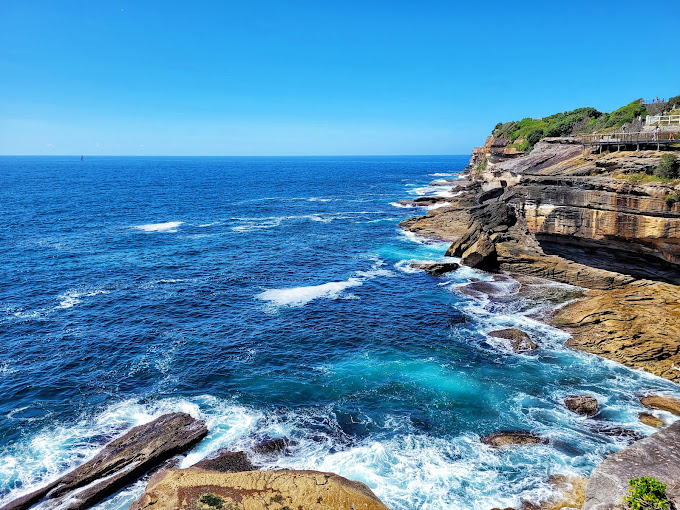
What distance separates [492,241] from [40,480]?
4743 cm

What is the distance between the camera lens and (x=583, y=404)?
25.5m

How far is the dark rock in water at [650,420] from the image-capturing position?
78.6ft

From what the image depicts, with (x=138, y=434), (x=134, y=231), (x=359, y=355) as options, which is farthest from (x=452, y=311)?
(x=134, y=231)

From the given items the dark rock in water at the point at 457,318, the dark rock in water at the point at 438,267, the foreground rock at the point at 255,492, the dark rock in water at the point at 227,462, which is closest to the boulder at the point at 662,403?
the dark rock in water at the point at 457,318

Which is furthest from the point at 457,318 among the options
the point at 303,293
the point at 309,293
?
the point at 303,293

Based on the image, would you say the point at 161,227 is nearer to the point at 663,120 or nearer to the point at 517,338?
the point at 517,338

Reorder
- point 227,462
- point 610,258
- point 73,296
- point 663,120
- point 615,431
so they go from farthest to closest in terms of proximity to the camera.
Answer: point 73,296, point 663,120, point 610,258, point 615,431, point 227,462

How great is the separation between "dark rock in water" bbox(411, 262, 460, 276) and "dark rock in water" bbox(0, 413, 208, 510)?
32.7 metres

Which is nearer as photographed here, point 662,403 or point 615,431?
point 615,431

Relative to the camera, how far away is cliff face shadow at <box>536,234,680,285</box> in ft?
117

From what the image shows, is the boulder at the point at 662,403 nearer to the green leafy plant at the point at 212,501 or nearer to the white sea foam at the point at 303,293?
the green leafy plant at the point at 212,501

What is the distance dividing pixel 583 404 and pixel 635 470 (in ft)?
24.3

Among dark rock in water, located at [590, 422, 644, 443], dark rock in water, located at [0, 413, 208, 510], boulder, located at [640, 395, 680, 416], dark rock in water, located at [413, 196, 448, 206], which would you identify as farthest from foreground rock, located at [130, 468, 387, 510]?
dark rock in water, located at [413, 196, 448, 206]

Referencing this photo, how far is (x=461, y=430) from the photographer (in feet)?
79.8
